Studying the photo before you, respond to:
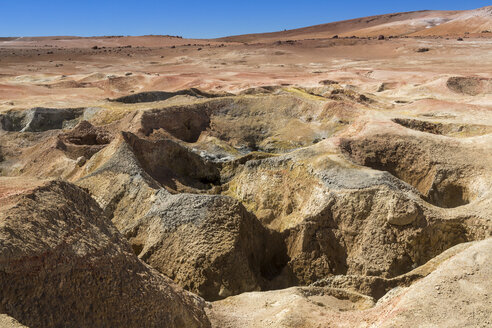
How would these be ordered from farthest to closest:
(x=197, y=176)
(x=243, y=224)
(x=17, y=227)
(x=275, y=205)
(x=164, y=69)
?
1. (x=164, y=69)
2. (x=197, y=176)
3. (x=275, y=205)
4. (x=243, y=224)
5. (x=17, y=227)

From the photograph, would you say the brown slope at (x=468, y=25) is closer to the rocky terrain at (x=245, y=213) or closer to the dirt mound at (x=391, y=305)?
the rocky terrain at (x=245, y=213)

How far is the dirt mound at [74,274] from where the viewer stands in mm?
5238

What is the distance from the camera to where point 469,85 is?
33312mm

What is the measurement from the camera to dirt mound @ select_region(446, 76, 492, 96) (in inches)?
1264

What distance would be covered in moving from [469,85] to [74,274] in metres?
34.1

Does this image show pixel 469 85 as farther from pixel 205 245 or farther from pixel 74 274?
pixel 74 274

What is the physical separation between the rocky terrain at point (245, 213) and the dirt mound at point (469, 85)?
174 centimetres

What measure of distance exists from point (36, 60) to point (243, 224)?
63303 mm

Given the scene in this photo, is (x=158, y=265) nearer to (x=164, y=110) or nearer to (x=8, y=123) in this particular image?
(x=164, y=110)

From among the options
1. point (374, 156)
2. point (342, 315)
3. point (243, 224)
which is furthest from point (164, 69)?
point (342, 315)

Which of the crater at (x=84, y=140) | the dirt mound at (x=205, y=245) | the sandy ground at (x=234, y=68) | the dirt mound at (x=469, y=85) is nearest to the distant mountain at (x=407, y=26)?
→ the sandy ground at (x=234, y=68)

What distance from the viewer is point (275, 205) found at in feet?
43.9

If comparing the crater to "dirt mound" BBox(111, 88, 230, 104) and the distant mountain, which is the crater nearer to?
"dirt mound" BBox(111, 88, 230, 104)

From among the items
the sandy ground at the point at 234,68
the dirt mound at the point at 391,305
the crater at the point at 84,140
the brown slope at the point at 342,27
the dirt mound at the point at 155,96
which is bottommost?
the dirt mound at the point at 391,305
